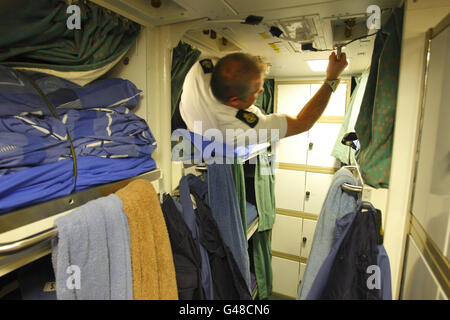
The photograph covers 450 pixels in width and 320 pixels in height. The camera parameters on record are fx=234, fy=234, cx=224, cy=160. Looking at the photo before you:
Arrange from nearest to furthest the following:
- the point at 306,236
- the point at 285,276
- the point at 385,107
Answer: the point at 385,107 < the point at 306,236 < the point at 285,276

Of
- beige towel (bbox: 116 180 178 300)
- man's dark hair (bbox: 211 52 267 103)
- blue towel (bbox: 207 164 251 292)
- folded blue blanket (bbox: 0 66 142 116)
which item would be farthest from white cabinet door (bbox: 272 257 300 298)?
folded blue blanket (bbox: 0 66 142 116)

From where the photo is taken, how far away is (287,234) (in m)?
2.03

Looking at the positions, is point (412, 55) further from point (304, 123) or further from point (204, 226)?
point (204, 226)

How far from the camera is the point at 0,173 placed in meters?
0.57

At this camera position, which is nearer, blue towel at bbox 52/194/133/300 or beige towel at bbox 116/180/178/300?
blue towel at bbox 52/194/133/300

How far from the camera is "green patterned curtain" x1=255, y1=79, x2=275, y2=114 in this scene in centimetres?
124

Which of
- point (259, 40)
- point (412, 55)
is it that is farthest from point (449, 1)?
point (259, 40)

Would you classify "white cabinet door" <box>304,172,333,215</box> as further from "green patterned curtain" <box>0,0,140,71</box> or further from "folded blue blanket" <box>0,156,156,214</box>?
"green patterned curtain" <box>0,0,140,71</box>

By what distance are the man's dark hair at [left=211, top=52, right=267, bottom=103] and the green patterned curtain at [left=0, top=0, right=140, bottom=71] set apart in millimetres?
419

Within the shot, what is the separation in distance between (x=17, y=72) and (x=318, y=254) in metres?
1.19

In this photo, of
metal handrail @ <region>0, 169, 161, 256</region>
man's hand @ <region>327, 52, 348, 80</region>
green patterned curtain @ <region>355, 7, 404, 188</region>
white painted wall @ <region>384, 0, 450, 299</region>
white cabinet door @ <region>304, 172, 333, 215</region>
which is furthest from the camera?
white cabinet door @ <region>304, 172, 333, 215</region>

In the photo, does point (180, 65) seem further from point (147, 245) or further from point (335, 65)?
point (147, 245)

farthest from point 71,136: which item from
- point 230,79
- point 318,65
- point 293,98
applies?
point 318,65

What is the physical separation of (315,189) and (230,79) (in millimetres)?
1115
